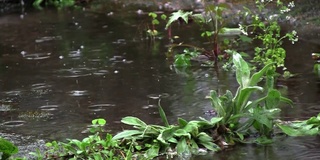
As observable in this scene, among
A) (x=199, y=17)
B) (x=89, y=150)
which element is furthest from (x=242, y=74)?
(x=199, y=17)

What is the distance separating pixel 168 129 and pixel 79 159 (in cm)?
63

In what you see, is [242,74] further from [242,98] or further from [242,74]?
[242,98]

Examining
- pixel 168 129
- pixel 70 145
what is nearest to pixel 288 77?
pixel 168 129

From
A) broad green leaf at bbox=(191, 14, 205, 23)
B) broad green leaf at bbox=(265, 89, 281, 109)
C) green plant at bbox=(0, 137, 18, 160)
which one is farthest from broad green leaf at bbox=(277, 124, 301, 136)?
broad green leaf at bbox=(191, 14, 205, 23)

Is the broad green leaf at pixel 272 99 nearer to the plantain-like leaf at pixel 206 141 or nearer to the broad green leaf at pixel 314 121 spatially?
the broad green leaf at pixel 314 121

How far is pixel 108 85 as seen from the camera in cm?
635

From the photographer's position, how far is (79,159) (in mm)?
4156

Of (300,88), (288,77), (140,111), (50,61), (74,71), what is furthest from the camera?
(50,61)

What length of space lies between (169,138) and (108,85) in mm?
2159

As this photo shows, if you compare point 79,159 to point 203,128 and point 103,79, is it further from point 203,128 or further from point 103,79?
point 103,79

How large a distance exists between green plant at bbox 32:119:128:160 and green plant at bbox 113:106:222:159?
8 centimetres

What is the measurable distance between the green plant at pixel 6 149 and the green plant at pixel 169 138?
0.66 m

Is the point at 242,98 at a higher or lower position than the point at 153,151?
higher

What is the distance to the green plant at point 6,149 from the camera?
161 inches
